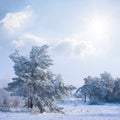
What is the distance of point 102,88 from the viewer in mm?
96312

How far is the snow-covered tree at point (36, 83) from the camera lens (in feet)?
113

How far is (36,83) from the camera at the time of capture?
114 feet

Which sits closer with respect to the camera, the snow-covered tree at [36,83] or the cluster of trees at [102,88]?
the snow-covered tree at [36,83]

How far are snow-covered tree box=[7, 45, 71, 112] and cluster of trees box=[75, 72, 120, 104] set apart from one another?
60.6 meters

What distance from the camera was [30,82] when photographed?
35.0 meters

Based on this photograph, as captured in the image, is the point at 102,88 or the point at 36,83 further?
the point at 102,88

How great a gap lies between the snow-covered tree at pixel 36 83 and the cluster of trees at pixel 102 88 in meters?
60.6

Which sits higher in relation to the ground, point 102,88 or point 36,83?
point 102,88

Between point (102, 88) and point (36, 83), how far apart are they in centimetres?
6399

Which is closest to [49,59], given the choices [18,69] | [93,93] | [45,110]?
[18,69]

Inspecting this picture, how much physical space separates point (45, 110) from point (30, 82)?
3.71m

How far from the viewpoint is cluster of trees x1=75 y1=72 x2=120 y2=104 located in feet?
317

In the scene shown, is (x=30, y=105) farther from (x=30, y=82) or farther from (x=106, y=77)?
(x=106, y=77)

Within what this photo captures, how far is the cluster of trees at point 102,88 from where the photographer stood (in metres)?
96.5
